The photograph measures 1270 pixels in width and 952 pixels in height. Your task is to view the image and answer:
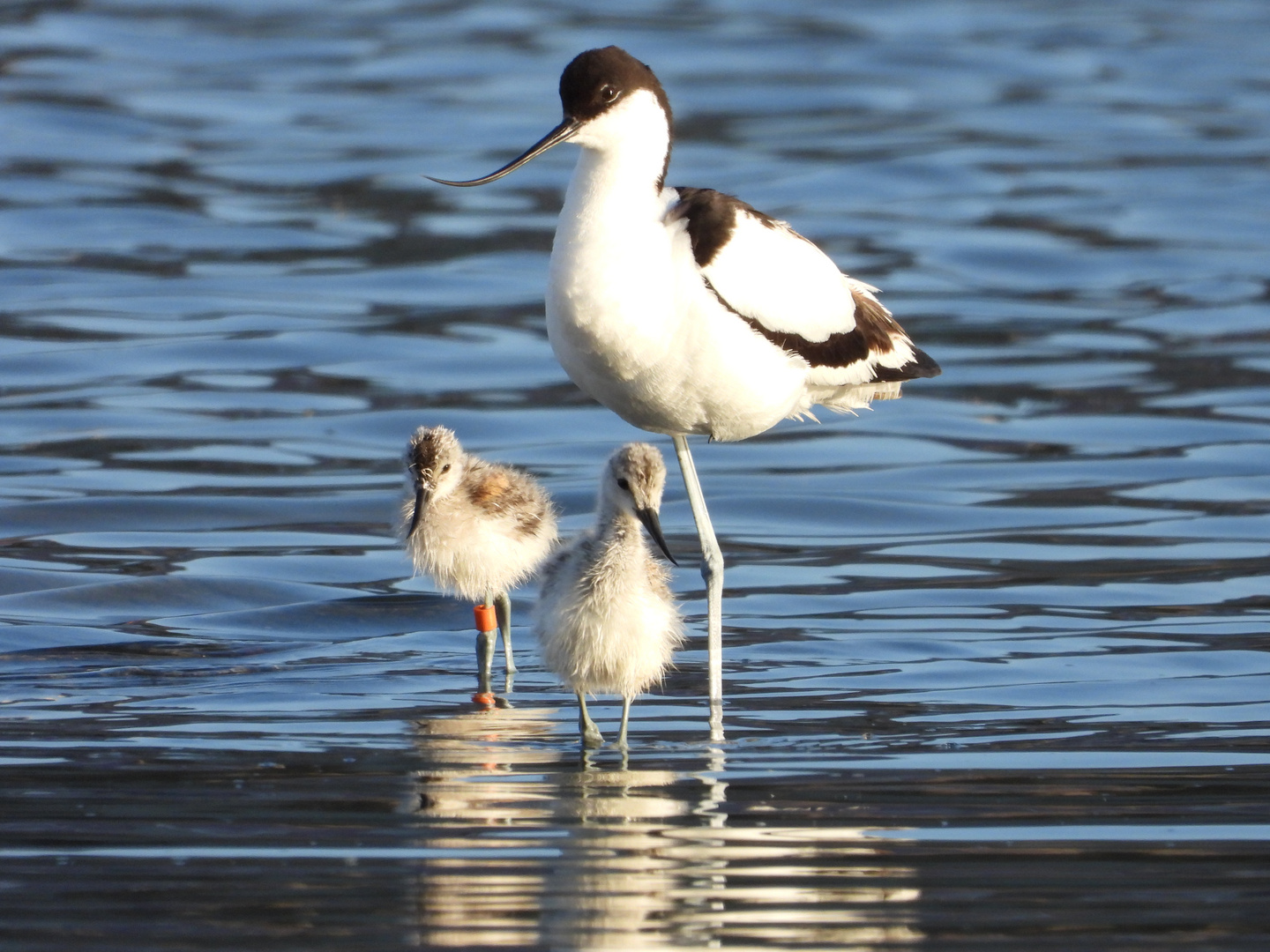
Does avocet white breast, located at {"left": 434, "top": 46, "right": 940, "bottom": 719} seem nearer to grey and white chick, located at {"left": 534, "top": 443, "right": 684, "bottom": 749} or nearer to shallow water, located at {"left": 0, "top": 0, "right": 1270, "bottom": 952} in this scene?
grey and white chick, located at {"left": 534, "top": 443, "right": 684, "bottom": 749}

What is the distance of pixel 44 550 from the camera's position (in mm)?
9516

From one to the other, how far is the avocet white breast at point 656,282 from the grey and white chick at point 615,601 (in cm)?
29

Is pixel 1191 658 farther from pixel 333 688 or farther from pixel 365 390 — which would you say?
pixel 365 390

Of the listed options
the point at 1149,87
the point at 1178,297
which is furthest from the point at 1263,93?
the point at 1178,297

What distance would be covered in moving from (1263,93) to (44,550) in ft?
57.5

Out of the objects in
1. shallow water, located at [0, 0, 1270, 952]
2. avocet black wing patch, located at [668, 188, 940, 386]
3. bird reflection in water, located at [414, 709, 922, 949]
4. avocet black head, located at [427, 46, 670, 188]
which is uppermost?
avocet black head, located at [427, 46, 670, 188]

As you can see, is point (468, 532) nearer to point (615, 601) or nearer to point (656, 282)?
point (615, 601)

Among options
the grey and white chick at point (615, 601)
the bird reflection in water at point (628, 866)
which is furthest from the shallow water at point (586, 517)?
the grey and white chick at point (615, 601)

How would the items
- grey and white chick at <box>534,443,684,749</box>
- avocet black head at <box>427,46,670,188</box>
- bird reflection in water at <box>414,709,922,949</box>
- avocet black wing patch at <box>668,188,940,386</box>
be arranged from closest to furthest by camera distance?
bird reflection in water at <box>414,709,922,949</box> → grey and white chick at <box>534,443,684,749</box> → avocet black head at <box>427,46,670,188</box> → avocet black wing patch at <box>668,188,940,386</box>

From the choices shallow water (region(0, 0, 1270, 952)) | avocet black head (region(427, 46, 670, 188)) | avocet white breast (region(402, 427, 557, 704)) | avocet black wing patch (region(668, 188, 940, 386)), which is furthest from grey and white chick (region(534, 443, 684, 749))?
avocet black head (region(427, 46, 670, 188))

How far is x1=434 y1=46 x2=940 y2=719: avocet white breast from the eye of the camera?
6.81m

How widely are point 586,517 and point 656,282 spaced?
365 cm

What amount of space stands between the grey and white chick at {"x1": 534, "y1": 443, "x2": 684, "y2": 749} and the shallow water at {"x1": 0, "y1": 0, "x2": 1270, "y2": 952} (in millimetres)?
265

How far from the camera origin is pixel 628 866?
5301 mm
